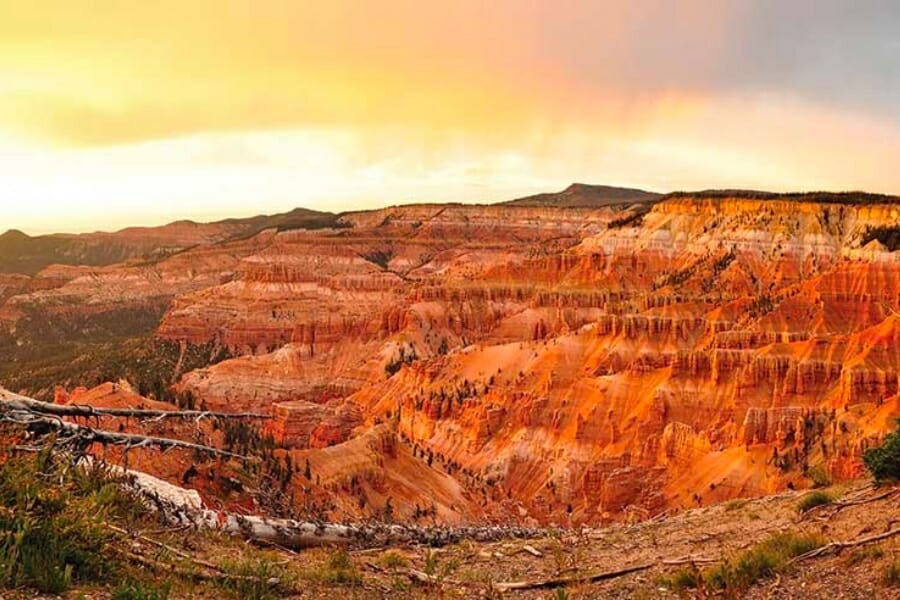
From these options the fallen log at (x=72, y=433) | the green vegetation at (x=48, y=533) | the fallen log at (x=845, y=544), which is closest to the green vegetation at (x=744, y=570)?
the fallen log at (x=845, y=544)

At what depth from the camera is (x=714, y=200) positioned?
11488cm

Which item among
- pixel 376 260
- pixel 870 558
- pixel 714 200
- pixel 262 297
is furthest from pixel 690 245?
pixel 870 558

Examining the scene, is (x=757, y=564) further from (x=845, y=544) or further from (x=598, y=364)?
(x=598, y=364)

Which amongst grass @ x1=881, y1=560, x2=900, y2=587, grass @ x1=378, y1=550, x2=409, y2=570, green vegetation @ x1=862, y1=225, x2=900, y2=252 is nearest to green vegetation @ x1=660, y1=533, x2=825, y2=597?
grass @ x1=881, y1=560, x2=900, y2=587

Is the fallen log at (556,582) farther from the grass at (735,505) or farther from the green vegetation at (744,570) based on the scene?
the grass at (735,505)

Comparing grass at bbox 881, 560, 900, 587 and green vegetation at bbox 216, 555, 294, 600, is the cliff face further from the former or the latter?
green vegetation at bbox 216, 555, 294, 600

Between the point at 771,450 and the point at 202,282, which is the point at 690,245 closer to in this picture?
the point at 771,450

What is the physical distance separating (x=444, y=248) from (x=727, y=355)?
139872mm

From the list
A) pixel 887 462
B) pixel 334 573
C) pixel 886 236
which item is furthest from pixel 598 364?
pixel 334 573

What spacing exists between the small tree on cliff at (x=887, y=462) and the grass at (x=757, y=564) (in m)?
4.14

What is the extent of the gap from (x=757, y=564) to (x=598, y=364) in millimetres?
60514

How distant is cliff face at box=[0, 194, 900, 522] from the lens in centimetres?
4531

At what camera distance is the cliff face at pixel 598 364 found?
149 ft

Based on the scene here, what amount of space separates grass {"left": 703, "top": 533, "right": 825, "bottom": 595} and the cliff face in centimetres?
957
